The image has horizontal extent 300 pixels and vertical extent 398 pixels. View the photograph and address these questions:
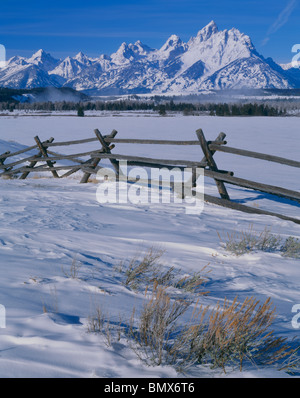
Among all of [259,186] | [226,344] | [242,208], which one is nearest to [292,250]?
[259,186]

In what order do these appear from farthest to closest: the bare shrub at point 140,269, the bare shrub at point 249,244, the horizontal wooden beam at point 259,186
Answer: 1. the horizontal wooden beam at point 259,186
2. the bare shrub at point 249,244
3. the bare shrub at point 140,269

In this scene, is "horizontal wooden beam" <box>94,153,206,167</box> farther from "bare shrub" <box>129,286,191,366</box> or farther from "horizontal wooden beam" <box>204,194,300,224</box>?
"bare shrub" <box>129,286,191,366</box>

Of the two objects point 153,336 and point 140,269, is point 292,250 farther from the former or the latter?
point 153,336

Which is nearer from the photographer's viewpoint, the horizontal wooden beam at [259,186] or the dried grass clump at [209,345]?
the dried grass clump at [209,345]

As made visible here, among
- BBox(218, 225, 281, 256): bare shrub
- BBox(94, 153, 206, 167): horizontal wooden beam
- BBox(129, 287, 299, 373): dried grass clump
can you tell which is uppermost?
BBox(94, 153, 206, 167): horizontal wooden beam

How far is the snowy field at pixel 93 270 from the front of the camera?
6.41 ft

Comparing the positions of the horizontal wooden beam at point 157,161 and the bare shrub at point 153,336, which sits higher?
the horizontal wooden beam at point 157,161

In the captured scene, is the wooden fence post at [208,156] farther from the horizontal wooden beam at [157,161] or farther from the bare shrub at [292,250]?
the bare shrub at [292,250]

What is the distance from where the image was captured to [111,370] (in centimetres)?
187

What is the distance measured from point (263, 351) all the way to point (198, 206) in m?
4.69

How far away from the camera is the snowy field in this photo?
196 centimetres

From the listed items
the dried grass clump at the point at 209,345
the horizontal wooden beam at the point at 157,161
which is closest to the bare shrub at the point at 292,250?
the dried grass clump at the point at 209,345

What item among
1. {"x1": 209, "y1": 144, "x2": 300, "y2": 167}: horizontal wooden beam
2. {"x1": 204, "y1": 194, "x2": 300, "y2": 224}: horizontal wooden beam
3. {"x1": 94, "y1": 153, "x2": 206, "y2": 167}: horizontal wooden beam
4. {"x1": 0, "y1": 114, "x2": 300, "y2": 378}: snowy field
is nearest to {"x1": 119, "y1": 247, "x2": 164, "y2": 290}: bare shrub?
{"x1": 0, "y1": 114, "x2": 300, "y2": 378}: snowy field
